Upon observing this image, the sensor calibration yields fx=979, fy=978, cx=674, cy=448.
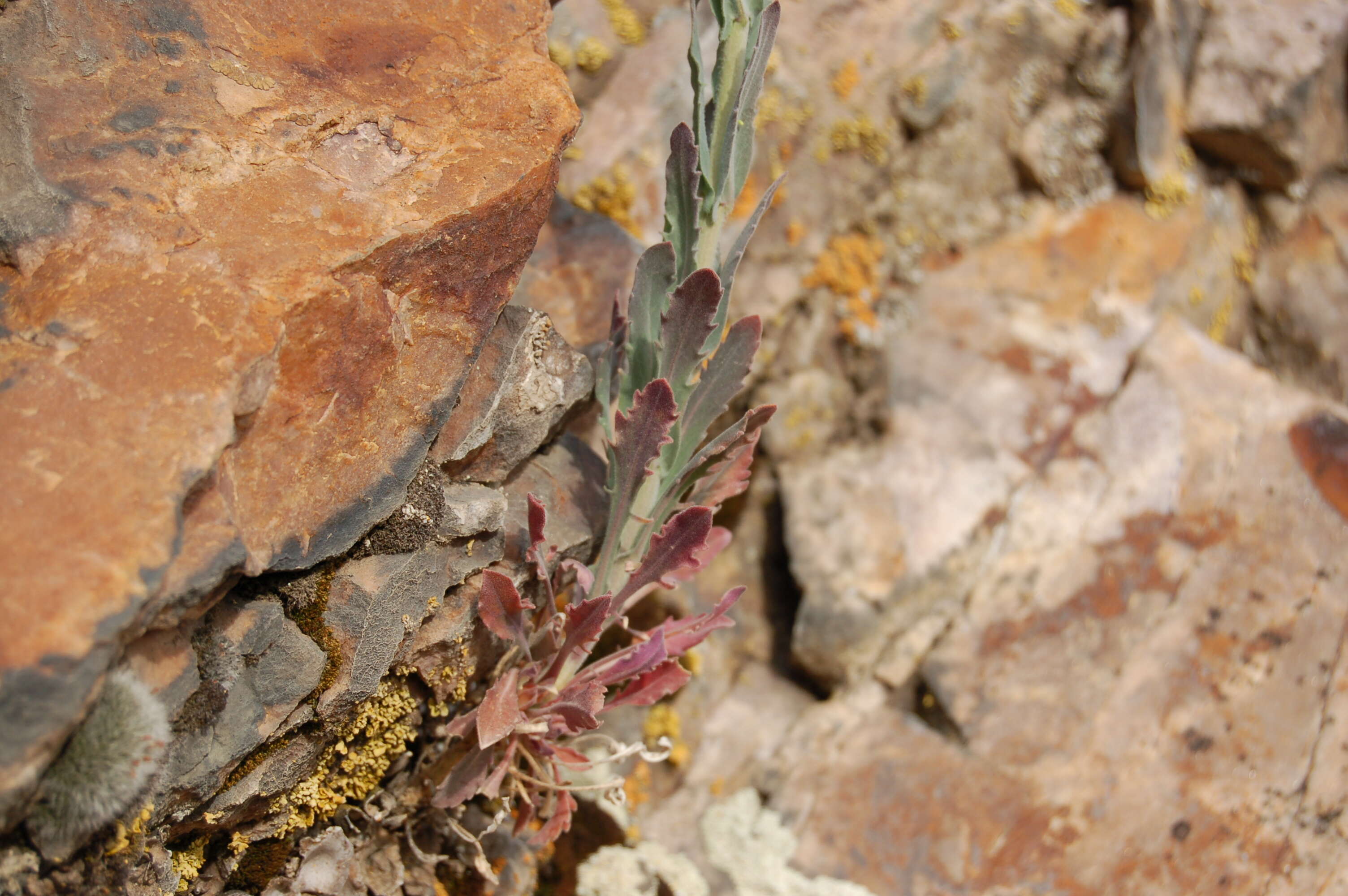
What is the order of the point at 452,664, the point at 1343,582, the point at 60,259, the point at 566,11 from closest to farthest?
the point at 60,259, the point at 452,664, the point at 1343,582, the point at 566,11

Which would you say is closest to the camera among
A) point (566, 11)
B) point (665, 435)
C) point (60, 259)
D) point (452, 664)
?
point (60, 259)

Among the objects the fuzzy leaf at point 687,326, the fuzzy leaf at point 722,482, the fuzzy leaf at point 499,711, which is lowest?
the fuzzy leaf at point 499,711

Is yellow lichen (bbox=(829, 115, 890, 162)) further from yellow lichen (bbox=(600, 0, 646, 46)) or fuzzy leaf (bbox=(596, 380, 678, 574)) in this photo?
fuzzy leaf (bbox=(596, 380, 678, 574))

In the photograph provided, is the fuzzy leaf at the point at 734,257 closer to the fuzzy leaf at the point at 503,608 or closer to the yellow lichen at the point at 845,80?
the fuzzy leaf at the point at 503,608

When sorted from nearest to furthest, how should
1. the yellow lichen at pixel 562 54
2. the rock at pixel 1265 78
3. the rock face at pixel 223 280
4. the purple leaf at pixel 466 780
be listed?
the rock face at pixel 223 280
the purple leaf at pixel 466 780
the yellow lichen at pixel 562 54
the rock at pixel 1265 78

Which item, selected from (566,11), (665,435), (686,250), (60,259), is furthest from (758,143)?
(60,259)

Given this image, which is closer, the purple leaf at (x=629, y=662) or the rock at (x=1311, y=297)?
the purple leaf at (x=629, y=662)

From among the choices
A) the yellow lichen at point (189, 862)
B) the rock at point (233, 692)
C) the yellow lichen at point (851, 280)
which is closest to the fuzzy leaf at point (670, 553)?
the rock at point (233, 692)

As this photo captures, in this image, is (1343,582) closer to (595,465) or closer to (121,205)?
(595,465)
